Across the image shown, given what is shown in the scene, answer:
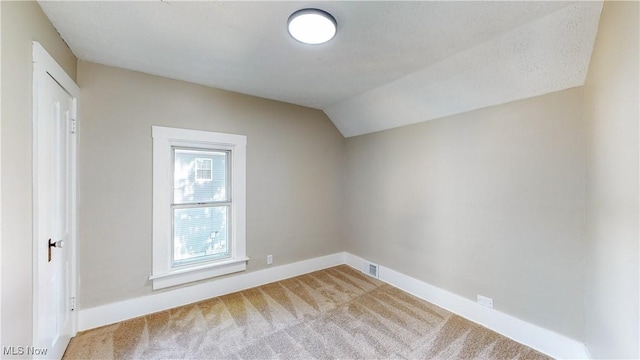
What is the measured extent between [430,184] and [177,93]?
293 cm

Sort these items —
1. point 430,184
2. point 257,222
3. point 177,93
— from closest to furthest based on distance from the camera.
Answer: point 177,93
point 430,184
point 257,222

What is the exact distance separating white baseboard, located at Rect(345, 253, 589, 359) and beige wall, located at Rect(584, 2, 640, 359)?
0.20m

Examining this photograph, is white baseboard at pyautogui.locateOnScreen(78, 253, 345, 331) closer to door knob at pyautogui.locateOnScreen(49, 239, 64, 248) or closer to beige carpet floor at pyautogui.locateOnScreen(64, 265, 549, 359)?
beige carpet floor at pyautogui.locateOnScreen(64, 265, 549, 359)

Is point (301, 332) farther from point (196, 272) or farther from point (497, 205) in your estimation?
point (497, 205)

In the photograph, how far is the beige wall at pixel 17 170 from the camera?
1158mm

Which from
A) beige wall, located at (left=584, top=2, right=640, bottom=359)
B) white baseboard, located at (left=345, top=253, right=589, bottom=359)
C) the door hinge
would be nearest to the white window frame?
the door hinge

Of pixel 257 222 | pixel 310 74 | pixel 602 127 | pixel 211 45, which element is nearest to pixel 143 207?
pixel 257 222

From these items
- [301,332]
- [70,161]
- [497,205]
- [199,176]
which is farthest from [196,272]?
[497,205]

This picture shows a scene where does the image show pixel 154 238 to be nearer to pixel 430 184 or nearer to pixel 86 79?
pixel 86 79

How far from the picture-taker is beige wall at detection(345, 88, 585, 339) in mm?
1872

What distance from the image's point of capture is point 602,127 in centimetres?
145

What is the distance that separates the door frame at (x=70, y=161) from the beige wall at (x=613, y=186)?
2.98m

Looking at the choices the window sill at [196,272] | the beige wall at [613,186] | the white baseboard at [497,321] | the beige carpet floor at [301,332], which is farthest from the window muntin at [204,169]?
the beige wall at [613,186]

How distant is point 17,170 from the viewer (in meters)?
1.26
